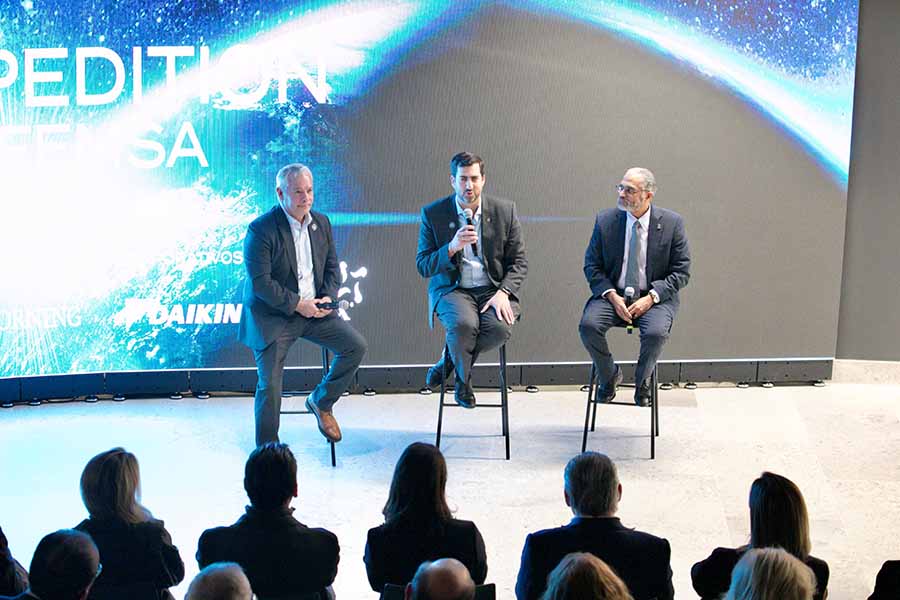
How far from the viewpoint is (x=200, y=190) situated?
6.22 metres

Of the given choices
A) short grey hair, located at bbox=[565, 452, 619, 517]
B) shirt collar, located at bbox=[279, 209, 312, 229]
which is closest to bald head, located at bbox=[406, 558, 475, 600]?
short grey hair, located at bbox=[565, 452, 619, 517]

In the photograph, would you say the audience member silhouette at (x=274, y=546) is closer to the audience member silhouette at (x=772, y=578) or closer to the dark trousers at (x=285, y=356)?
the audience member silhouette at (x=772, y=578)

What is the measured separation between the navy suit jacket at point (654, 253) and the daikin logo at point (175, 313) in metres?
1.85

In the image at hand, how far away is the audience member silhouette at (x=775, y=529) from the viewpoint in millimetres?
3043

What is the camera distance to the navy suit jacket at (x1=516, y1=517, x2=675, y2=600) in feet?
10.2

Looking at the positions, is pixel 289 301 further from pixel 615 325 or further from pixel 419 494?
pixel 419 494

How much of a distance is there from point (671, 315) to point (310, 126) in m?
2.09

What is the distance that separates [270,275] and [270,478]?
2.25 metres

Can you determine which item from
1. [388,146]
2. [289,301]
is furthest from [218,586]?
[388,146]

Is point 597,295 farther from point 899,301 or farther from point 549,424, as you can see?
point 899,301

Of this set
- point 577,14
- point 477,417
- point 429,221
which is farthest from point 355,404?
point 577,14

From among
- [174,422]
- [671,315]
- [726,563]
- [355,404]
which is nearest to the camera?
[726,563]

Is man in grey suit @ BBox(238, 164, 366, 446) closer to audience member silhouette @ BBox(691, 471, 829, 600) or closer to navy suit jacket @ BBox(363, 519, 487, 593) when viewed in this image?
navy suit jacket @ BBox(363, 519, 487, 593)

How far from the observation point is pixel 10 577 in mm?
2975
